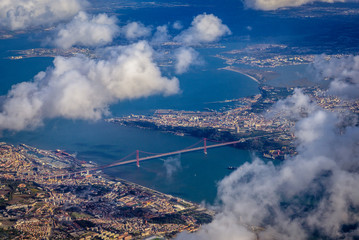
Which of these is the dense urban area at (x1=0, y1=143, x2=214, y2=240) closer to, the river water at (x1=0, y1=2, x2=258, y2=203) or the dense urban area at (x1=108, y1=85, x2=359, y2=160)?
the river water at (x1=0, y1=2, x2=258, y2=203)

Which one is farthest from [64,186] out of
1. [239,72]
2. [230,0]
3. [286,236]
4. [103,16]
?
[230,0]

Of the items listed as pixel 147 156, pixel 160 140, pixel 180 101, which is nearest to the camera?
pixel 147 156

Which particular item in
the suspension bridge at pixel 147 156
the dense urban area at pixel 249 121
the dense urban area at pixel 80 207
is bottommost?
the dense urban area at pixel 80 207

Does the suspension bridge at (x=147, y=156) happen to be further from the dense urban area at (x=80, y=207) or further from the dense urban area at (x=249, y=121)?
the dense urban area at (x=249, y=121)

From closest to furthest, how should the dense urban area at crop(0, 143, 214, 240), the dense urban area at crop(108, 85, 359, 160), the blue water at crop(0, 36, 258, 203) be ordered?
the dense urban area at crop(0, 143, 214, 240)
the blue water at crop(0, 36, 258, 203)
the dense urban area at crop(108, 85, 359, 160)

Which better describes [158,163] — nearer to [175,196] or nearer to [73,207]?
[175,196]

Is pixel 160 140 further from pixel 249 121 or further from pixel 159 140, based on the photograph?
pixel 249 121

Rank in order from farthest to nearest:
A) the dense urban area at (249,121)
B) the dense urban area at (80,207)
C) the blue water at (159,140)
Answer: the dense urban area at (249,121), the blue water at (159,140), the dense urban area at (80,207)

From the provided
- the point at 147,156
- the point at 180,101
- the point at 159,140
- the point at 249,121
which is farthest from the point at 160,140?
the point at 180,101

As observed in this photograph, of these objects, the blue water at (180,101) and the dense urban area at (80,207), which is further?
the blue water at (180,101)

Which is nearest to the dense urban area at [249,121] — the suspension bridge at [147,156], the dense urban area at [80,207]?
the suspension bridge at [147,156]

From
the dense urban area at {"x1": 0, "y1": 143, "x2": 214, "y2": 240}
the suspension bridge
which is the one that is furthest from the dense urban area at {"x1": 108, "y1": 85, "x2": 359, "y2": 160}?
the dense urban area at {"x1": 0, "y1": 143, "x2": 214, "y2": 240}

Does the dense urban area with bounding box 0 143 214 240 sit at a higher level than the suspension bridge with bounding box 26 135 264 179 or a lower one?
lower
